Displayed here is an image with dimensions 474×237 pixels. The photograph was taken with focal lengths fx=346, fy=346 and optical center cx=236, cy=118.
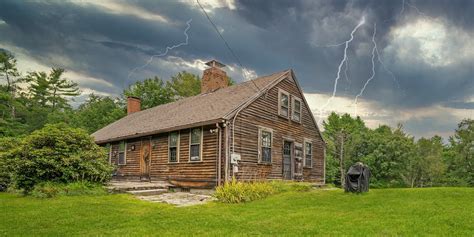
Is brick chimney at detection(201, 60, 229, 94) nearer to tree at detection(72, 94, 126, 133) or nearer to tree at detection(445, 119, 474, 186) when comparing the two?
tree at detection(72, 94, 126, 133)

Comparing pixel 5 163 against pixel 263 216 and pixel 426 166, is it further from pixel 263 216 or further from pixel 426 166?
pixel 426 166

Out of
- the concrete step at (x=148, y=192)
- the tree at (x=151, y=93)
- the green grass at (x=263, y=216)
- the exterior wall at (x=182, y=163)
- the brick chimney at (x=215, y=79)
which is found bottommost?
the concrete step at (x=148, y=192)

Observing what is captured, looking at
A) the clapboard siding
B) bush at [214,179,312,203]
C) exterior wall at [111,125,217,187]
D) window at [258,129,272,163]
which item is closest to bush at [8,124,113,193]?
exterior wall at [111,125,217,187]

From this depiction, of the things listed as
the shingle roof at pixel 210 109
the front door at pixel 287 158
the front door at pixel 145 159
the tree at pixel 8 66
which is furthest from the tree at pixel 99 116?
the front door at pixel 287 158

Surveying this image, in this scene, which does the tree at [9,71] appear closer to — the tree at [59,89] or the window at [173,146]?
the tree at [59,89]

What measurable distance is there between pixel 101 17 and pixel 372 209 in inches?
560

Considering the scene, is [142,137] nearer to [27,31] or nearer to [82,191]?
[82,191]

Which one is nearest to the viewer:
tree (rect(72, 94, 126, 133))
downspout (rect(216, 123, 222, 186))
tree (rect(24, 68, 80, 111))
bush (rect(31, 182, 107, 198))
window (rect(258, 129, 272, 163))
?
bush (rect(31, 182, 107, 198))

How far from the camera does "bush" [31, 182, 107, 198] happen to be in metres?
12.3

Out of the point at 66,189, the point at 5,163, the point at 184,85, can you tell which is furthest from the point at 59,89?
the point at 66,189

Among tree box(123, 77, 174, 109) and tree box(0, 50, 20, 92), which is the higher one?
tree box(0, 50, 20, 92)

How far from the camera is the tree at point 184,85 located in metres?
48.3

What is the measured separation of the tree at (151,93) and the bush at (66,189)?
94.6ft

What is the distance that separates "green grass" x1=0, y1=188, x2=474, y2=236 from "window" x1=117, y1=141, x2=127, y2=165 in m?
8.88
